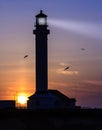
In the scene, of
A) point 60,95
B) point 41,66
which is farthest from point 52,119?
point 60,95

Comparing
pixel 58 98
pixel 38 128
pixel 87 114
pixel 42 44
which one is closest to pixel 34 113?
pixel 38 128

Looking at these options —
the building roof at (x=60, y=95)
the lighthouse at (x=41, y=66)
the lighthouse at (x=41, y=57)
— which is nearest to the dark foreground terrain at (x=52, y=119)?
the lighthouse at (x=41, y=66)

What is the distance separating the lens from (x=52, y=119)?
19.0 meters

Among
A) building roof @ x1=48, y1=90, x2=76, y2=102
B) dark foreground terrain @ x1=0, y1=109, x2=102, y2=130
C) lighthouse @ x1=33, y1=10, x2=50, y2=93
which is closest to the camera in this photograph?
dark foreground terrain @ x1=0, y1=109, x2=102, y2=130

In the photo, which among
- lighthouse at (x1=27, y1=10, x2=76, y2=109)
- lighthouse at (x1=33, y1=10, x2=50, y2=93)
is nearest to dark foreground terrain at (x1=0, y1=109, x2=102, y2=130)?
lighthouse at (x1=27, y1=10, x2=76, y2=109)

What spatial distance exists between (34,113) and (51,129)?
0.78m

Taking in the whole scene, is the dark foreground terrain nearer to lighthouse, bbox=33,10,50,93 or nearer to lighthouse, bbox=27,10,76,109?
lighthouse, bbox=27,10,76,109

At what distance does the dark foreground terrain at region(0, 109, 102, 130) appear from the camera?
18906 mm

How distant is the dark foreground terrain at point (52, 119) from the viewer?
18.9 meters

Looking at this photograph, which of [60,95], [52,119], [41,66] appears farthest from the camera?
[60,95]

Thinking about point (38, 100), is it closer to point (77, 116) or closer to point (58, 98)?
point (58, 98)

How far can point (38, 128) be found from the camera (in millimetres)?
19156

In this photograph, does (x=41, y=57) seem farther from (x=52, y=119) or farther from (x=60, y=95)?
(x=52, y=119)

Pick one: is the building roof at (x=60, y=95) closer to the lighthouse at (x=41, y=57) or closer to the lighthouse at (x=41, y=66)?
the lighthouse at (x=41, y=66)
